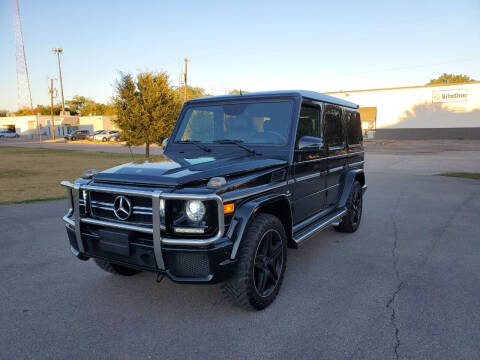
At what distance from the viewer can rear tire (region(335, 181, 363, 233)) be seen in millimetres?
5648

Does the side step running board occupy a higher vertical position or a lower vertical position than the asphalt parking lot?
higher

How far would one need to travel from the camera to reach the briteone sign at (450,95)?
39.7m

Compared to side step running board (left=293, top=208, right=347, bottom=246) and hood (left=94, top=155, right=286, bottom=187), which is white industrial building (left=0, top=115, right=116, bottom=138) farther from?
hood (left=94, top=155, right=286, bottom=187)

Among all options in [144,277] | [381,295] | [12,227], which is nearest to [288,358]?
[381,295]

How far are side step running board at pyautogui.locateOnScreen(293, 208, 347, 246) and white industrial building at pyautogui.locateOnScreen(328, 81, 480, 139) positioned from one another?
4091 cm

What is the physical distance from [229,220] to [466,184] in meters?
10.6

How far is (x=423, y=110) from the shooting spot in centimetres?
4194

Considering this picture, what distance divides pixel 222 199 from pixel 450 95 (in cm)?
4558

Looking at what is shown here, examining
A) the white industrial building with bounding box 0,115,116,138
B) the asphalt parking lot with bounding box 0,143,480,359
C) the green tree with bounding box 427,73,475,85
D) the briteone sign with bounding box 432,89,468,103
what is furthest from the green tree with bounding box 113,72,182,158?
the green tree with bounding box 427,73,475,85

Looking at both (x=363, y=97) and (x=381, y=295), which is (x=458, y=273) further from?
(x=363, y=97)

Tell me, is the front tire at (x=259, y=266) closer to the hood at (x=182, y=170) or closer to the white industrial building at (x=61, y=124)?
the hood at (x=182, y=170)

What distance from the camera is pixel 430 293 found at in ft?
12.0

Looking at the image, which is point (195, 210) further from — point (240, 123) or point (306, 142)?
point (240, 123)

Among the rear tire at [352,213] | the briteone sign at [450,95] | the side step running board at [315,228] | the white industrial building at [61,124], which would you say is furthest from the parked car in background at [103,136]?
the side step running board at [315,228]
